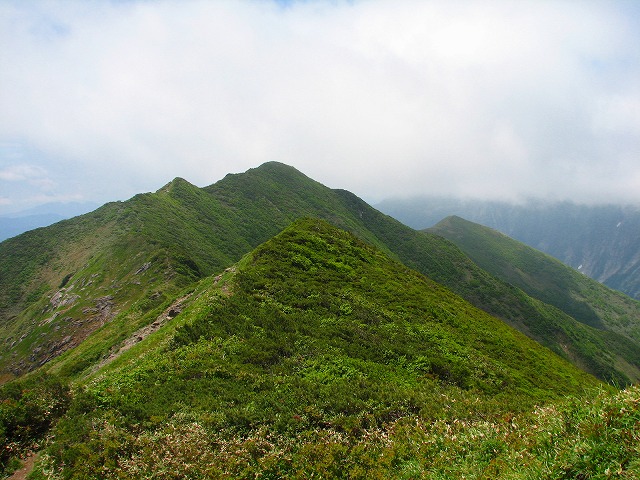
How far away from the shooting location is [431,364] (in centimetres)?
2111

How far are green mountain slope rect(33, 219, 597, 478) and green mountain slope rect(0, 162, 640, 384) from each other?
1175 centimetres

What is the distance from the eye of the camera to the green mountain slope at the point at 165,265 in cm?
4434

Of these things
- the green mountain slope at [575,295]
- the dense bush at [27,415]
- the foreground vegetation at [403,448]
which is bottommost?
the green mountain slope at [575,295]

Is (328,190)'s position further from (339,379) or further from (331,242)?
(339,379)

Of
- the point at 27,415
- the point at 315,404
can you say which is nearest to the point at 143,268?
the point at 27,415

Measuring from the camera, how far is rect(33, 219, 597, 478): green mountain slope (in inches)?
468

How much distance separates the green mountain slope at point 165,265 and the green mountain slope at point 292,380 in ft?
38.6

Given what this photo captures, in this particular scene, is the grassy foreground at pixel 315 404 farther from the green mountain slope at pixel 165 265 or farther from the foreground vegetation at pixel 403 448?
the green mountain slope at pixel 165 265

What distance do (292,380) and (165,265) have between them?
40724 mm

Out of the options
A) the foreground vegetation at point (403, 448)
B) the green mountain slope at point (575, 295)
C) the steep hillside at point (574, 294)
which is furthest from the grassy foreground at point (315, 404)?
the steep hillside at point (574, 294)

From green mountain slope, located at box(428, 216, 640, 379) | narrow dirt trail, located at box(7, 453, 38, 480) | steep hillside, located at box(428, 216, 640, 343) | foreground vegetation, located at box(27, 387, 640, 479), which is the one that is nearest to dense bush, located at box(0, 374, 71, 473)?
narrow dirt trail, located at box(7, 453, 38, 480)

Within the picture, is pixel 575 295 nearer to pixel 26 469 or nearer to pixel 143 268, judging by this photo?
pixel 143 268

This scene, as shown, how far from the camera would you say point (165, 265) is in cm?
5141

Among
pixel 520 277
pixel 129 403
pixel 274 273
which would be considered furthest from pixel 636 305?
pixel 129 403
